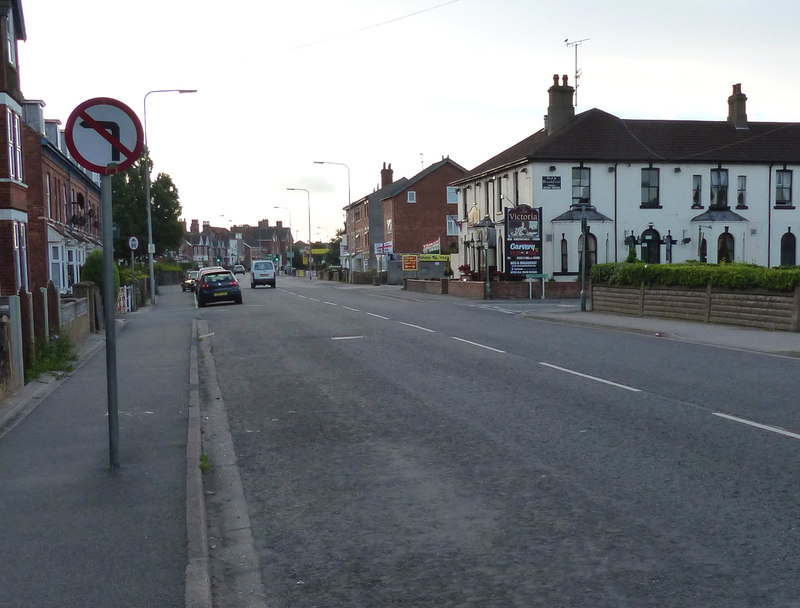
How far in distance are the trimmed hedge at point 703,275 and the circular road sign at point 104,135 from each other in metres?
16.4

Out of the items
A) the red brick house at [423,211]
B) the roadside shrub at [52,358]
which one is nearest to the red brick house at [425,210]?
the red brick house at [423,211]

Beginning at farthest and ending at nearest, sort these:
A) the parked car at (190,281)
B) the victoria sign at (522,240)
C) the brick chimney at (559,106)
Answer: the parked car at (190,281)
the brick chimney at (559,106)
the victoria sign at (522,240)

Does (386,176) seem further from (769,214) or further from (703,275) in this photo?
(703,275)

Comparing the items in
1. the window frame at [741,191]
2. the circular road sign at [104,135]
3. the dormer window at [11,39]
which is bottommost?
the circular road sign at [104,135]

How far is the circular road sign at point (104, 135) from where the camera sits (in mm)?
7004

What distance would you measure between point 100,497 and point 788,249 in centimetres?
4812

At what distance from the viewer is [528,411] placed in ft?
32.6

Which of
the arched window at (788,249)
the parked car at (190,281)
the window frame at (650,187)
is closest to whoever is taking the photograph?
the window frame at (650,187)

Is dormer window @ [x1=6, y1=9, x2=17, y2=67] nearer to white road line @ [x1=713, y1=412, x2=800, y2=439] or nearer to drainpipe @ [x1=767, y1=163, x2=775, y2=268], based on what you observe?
white road line @ [x1=713, y1=412, x2=800, y2=439]

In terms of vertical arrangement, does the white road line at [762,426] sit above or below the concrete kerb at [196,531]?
below

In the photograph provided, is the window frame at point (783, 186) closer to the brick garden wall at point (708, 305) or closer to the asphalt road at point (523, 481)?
the brick garden wall at point (708, 305)

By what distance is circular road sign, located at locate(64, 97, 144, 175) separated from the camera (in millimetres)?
7004

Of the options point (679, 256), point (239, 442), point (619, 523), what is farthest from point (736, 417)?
point (679, 256)

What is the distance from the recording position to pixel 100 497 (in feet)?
21.0
